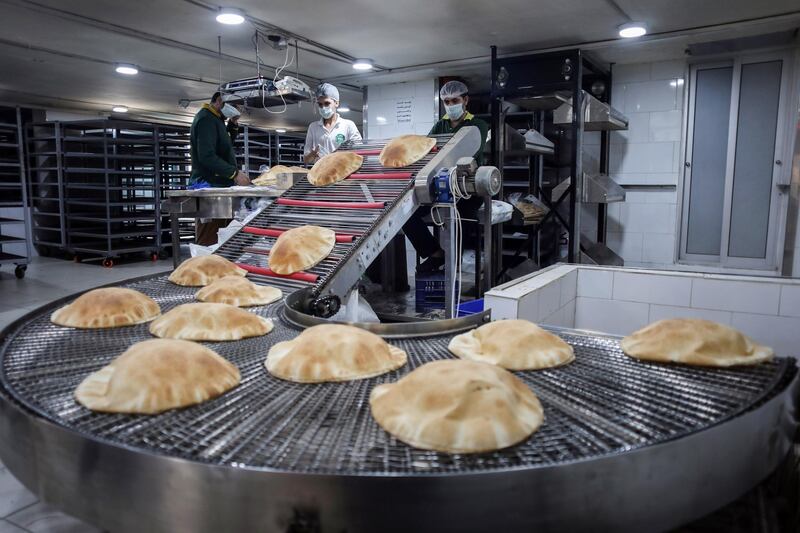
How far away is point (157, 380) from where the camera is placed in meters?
0.80

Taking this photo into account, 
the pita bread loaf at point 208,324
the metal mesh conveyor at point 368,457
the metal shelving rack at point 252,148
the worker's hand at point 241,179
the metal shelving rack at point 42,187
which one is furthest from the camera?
the metal shelving rack at point 252,148

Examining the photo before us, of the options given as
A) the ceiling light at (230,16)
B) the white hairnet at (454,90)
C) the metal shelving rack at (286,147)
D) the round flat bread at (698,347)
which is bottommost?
the round flat bread at (698,347)

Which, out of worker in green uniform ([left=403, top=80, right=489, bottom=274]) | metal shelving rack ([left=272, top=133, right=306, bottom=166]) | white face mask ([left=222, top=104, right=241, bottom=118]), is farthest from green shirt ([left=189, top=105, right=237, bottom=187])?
metal shelving rack ([left=272, top=133, right=306, bottom=166])

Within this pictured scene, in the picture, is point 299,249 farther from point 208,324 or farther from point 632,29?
point 632,29

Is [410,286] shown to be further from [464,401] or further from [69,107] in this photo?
[69,107]

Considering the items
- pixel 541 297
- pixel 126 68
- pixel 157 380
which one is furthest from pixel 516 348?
pixel 126 68

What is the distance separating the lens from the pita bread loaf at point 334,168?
2.28m

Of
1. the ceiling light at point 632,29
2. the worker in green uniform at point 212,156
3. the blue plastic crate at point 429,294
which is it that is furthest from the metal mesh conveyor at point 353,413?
the ceiling light at point 632,29

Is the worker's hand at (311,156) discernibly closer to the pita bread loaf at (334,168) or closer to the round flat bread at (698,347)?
the pita bread loaf at (334,168)

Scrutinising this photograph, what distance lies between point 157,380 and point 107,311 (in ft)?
1.69

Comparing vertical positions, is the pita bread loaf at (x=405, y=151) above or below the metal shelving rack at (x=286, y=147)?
below

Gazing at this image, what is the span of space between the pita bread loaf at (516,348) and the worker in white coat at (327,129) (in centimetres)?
327

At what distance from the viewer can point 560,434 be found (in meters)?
0.71

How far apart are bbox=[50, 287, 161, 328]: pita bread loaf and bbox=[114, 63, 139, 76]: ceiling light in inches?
191
